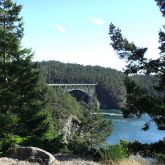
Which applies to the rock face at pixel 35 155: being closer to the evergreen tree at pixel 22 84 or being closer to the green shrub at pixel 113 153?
the green shrub at pixel 113 153

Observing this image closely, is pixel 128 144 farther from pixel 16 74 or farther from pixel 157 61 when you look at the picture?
pixel 16 74

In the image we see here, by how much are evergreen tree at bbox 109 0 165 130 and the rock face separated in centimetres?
437

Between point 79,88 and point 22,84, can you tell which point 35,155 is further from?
point 79,88

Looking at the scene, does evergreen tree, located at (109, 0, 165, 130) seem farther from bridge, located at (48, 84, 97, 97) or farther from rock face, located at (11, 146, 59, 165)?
bridge, located at (48, 84, 97, 97)

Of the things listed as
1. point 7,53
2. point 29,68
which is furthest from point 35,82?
point 7,53

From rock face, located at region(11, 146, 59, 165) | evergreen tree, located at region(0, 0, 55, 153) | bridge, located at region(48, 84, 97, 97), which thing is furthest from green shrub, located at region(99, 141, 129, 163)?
bridge, located at region(48, 84, 97, 97)

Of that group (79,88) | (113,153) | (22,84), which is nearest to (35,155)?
(113,153)

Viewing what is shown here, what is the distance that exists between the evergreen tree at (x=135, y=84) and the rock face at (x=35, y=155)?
4.37 meters

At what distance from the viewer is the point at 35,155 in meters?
12.5

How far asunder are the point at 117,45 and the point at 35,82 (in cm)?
1141

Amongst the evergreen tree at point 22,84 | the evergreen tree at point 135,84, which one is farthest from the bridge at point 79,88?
the evergreen tree at point 135,84

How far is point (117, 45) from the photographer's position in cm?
1650

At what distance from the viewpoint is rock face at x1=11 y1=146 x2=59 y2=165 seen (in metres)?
12.2

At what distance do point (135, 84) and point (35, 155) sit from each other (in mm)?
5339
